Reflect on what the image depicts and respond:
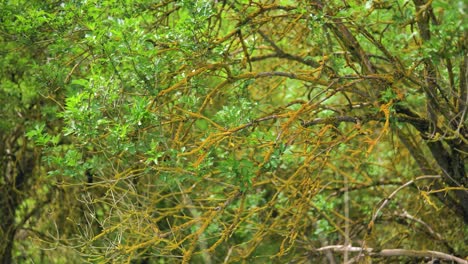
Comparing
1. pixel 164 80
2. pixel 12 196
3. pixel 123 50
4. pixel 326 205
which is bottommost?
pixel 12 196

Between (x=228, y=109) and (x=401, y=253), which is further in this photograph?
(x=401, y=253)

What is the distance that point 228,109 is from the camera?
4.64 meters

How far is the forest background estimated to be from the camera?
179 inches

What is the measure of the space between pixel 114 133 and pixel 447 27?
6.11ft

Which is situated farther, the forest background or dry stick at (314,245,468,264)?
dry stick at (314,245,468,264)

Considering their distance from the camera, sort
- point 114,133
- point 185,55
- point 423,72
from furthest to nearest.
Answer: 1. point 423,72
2. point 185,55
3. point 114,133

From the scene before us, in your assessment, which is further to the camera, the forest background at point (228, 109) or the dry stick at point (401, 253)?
the dry stick at point (401, 253)

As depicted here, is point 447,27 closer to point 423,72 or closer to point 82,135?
point 423,72

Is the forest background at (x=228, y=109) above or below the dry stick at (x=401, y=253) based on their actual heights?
above

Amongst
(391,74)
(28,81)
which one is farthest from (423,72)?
(28,81)

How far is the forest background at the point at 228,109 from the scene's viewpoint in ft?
14.9

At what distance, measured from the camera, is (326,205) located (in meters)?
6.61

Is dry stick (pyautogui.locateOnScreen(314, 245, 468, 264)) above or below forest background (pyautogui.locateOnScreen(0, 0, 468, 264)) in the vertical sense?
below

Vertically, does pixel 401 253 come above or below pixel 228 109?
below
